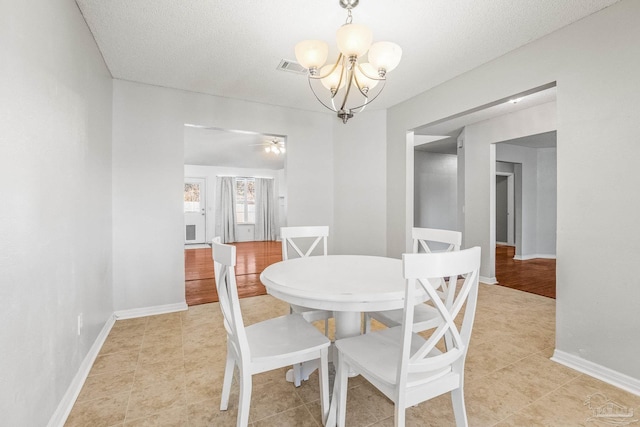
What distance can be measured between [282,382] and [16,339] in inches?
50.1

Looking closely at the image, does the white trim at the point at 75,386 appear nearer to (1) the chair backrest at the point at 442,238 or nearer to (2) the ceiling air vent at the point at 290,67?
(1) the chair backrest at the point at 442,238

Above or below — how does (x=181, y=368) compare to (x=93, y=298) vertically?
below

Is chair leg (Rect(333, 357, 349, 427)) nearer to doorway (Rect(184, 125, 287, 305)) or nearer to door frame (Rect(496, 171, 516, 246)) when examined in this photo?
doorway (Rect(184, 125, 287, 305))

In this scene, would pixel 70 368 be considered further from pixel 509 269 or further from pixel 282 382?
pixel 509 269

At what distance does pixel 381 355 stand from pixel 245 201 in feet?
27.9

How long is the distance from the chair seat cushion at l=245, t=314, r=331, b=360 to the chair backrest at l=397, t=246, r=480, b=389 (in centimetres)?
47

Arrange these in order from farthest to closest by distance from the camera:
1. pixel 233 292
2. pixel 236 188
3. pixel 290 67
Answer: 1. pixel 236 188
2. pixel 290 67
3. pixel 233 292

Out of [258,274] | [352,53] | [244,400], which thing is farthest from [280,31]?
[258,274]

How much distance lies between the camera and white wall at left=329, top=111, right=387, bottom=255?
3.94 meters

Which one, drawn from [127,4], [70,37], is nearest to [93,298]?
[70,37]

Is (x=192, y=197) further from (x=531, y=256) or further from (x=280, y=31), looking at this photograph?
(x=531, y=256)

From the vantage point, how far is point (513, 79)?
7.94 ft

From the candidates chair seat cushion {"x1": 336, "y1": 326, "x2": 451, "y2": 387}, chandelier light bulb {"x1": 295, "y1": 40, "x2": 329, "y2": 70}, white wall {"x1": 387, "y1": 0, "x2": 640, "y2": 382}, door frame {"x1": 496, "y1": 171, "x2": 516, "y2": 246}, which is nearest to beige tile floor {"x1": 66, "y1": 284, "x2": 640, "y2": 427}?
white wall {"x1": 387, "y1": 0, "x2": 640, "y2": 382}

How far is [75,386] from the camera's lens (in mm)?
1719
